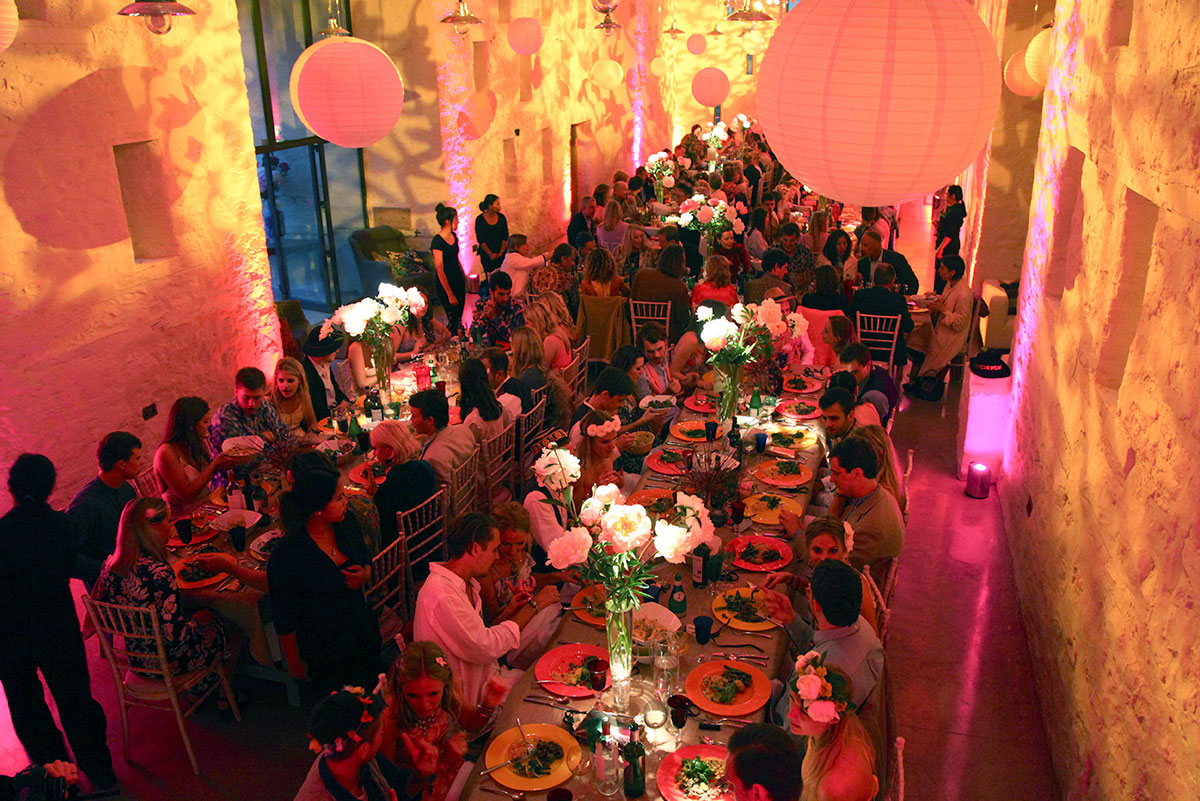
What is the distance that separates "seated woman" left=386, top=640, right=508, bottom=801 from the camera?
10.8 ft

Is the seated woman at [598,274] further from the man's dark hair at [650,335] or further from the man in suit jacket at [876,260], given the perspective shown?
the man in suit jacket at [876,260]

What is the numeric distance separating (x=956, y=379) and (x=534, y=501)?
580cm

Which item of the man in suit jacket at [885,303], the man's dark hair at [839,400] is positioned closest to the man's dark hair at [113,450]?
the man's dark hair at [839,400]

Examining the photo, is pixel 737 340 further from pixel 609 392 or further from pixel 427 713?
pixel 427 713

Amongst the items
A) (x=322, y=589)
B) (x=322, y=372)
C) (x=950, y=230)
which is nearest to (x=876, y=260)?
(x=950, y=230)

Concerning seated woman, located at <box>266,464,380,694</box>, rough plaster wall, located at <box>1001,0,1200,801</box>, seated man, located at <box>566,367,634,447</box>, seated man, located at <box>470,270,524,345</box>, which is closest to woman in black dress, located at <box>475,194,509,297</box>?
seated man, located at <box>470,270,524,345</box>

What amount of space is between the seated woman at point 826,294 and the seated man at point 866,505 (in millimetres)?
3408

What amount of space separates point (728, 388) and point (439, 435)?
183 cm

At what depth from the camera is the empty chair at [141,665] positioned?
4.14 meters

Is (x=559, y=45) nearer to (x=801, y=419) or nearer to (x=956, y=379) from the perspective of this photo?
(x=956, y=379)

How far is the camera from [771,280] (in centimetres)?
823

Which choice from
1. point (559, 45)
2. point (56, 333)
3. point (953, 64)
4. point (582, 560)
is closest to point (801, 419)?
point (582, 560)

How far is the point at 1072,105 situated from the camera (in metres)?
5.48

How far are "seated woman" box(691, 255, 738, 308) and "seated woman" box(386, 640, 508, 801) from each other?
17.3ft
